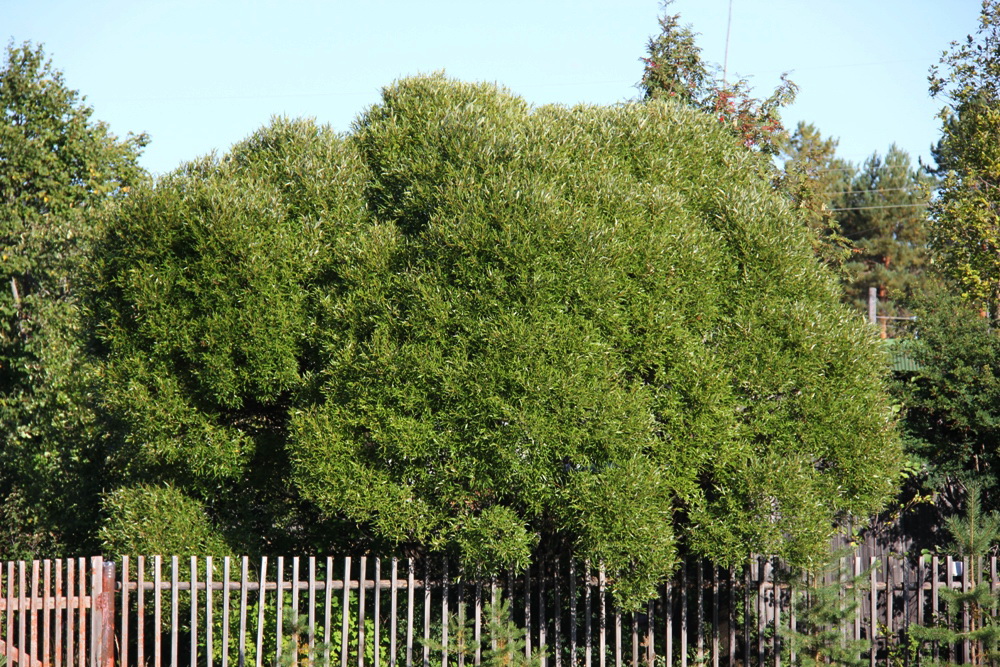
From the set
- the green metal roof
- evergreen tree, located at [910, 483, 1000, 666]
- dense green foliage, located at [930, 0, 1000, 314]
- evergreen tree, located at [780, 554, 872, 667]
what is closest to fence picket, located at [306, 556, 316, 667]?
evergreen tree, located at [780, 554, 872, 667]

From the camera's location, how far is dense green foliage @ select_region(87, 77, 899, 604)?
8.20m

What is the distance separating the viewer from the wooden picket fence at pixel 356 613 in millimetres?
8289

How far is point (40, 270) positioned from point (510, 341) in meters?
13.9

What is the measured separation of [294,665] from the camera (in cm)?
834

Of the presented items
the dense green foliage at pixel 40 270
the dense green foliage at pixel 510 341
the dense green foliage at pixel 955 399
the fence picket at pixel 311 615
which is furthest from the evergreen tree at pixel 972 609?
the dense green foliage at pixel 40 270

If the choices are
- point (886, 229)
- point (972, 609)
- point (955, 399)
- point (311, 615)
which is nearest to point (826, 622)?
point (972, 609)

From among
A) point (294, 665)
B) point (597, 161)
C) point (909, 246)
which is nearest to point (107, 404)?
point (294, 665)

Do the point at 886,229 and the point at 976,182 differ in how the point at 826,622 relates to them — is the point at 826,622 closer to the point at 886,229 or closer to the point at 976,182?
the point at 976,182

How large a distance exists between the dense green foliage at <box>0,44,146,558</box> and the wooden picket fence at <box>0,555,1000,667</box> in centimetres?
504

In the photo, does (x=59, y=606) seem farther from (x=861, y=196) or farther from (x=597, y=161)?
(x=861, y=196)

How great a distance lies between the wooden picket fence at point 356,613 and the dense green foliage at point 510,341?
622 mm

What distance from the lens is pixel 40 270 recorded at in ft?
61.0

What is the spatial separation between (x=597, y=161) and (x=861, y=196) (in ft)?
150

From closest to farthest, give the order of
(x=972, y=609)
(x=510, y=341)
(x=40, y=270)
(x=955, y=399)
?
(x=510, y=341) < (x=972, y=609) < (x=955, y=399) < (x=40, y=270)
